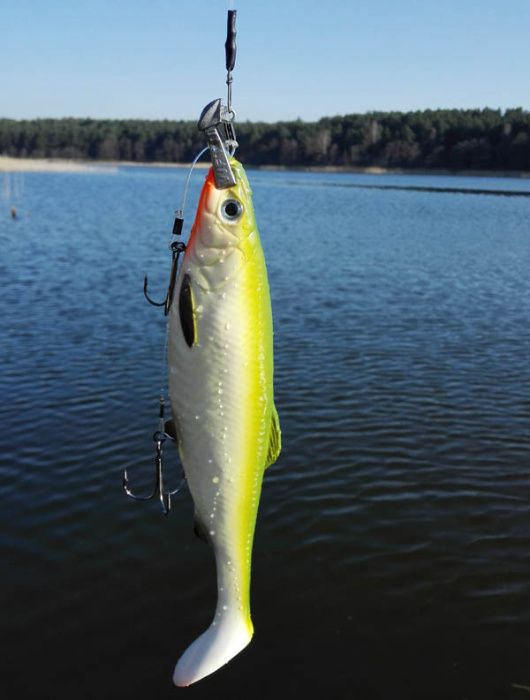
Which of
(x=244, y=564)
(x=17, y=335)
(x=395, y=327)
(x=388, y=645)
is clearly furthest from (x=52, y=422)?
(x=395, y=327)

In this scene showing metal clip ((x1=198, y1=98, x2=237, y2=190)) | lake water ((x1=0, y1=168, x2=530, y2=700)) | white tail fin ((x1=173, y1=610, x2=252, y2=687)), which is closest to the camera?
metal clip ((x1=198, y1=98, x2=237, y2=190))

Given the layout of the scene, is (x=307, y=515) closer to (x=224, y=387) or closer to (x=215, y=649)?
(x=215, y=649)

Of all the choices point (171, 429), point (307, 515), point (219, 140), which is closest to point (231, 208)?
point (219, 140)

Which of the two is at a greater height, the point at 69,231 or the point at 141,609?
the point at 69,231

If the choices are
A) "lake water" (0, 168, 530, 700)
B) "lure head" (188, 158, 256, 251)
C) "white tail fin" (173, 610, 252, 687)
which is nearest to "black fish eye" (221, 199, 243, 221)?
"lure head" (188, 158, 256, 251)

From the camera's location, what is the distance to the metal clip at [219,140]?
151 inches

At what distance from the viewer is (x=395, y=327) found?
21.7m

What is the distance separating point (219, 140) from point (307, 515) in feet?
25.3

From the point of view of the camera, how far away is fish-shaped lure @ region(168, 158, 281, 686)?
389cm

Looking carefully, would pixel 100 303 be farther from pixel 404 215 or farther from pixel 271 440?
pixel 404 215

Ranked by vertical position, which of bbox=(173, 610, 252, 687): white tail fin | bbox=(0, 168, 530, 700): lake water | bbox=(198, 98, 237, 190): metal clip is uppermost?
bbox=(198, 98, 237, 190): metal clip

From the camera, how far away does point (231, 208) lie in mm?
3871

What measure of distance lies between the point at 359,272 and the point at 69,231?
72.2ft

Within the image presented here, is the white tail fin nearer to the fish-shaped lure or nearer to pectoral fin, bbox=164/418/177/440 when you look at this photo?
the fish-shaped lure
